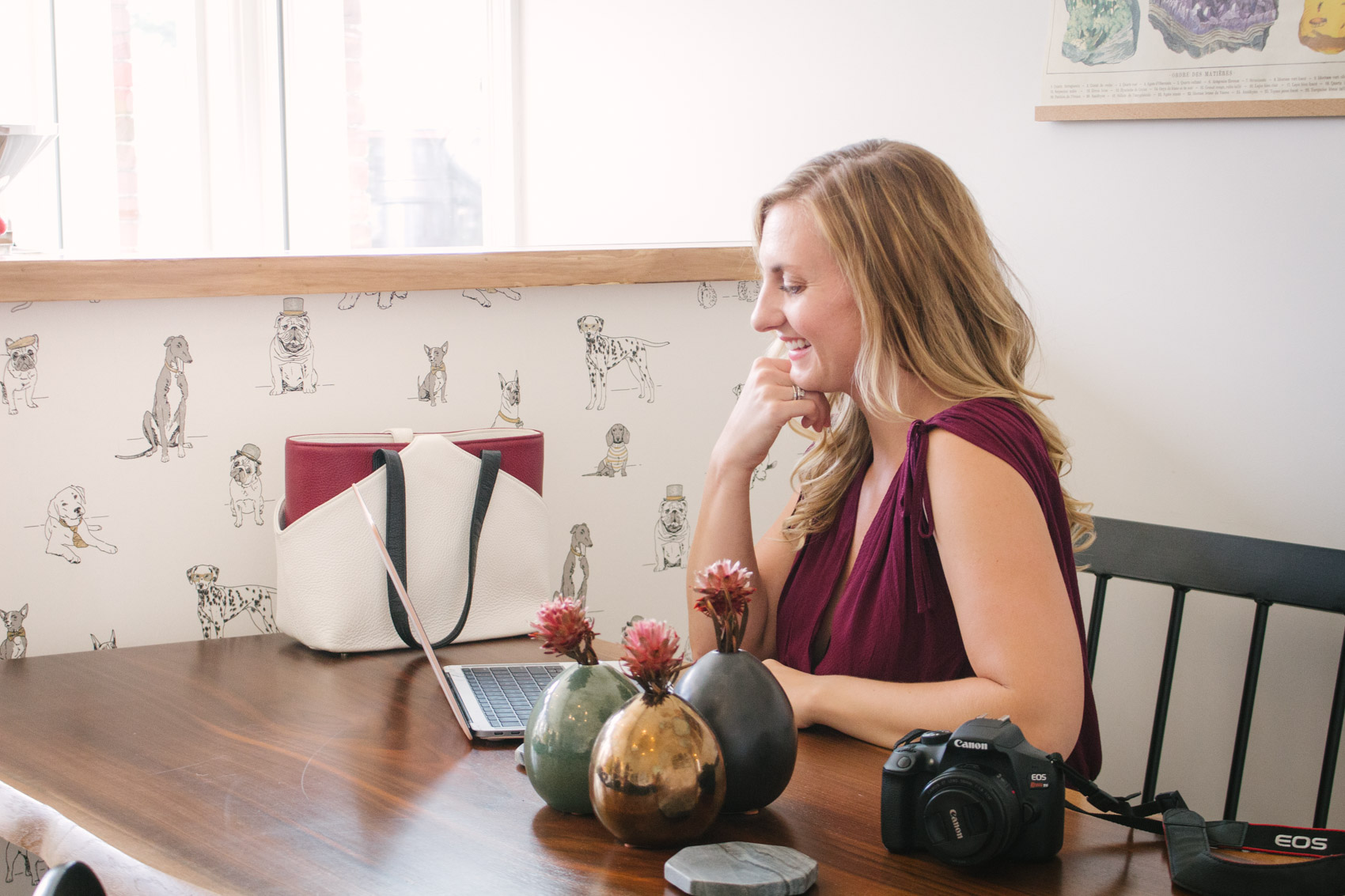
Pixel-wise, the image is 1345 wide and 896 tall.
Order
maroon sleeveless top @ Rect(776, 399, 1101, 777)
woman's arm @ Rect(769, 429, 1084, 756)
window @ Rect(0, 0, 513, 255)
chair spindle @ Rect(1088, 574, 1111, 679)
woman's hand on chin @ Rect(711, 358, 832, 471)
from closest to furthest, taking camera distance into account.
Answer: woman's arm @ Rect(769, 429, 1084, 756), maroon sleeveless top @ Rect(776, 399, 1101, 777), woman's hand on chin @ Rect(711, 358, 832, 471), chair spindle @ Rect(1088, 574, 1111, 679), window @ Rect(0, 0, 513, 255)

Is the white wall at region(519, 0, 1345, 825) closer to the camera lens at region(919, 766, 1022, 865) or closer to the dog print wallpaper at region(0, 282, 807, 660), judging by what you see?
the dog print wallpaper at region(0, 282, 807, 660)

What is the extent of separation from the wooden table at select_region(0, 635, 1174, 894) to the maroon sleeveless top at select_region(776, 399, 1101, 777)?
0.16 meters

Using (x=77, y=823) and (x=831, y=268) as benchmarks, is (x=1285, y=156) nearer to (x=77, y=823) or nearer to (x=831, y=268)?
(x=831, y=268)

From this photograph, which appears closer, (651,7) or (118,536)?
(118,536)

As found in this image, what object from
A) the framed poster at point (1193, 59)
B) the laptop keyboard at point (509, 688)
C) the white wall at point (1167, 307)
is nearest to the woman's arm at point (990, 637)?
the laptop keyboard at point (509, 688)

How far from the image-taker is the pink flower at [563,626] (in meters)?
0.81

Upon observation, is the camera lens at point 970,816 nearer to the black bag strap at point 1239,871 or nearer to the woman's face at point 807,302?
the black bag strap at point 1239,871

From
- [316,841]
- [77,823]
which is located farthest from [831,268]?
[77,823]

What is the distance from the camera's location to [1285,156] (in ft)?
6.17

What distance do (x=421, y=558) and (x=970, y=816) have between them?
2.46ft

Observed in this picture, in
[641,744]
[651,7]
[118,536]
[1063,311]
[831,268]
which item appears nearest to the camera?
[641,744]

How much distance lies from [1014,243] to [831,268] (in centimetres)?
109

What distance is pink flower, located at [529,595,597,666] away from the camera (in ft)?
2.64

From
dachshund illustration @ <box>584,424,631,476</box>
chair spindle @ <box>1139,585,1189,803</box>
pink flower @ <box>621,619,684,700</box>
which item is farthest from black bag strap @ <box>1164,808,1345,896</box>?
dachshund illustration @ <box>584,424,631,476</box>
